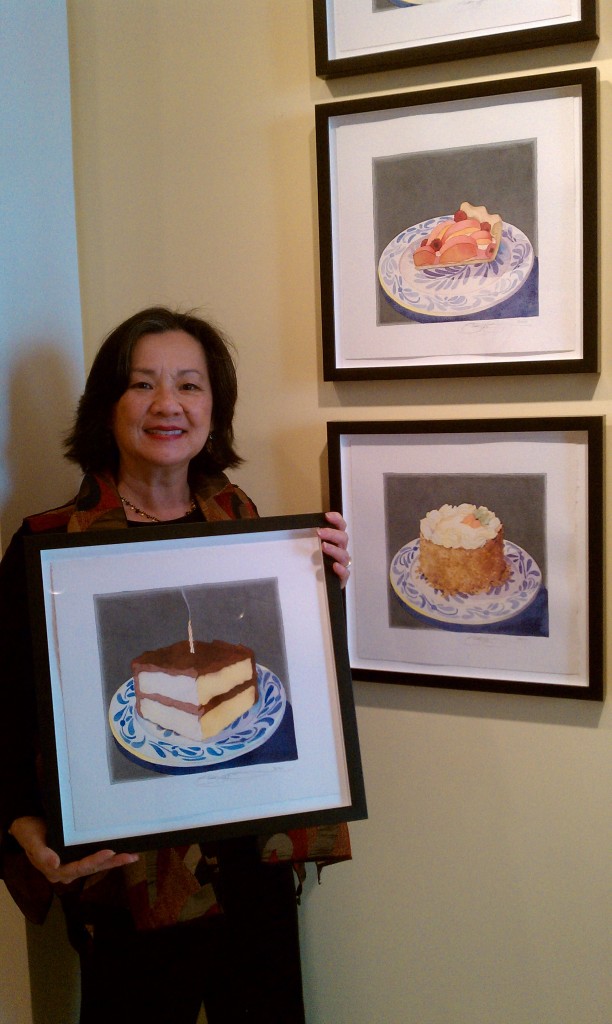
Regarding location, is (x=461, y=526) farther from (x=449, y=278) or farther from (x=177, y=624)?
(x=177, y=624)

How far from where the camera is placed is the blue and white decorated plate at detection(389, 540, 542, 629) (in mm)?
1346

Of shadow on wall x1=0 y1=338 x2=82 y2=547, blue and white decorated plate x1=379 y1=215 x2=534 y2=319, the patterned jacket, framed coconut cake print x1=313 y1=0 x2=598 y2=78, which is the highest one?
framed coconut cake print x1=313 y1=0 x2=598 y2=78

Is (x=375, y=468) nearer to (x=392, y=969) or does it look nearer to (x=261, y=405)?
(x=261, y=405)

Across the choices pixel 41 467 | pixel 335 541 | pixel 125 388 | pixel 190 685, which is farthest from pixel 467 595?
pixel 41 467

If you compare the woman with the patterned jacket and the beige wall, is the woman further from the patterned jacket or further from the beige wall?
the beige wall

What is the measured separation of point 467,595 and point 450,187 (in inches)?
26.5

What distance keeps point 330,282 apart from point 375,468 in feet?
1.08

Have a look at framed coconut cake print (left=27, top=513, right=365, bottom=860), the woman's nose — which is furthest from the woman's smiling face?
framed coconut cake print (left=27, top=513, right=365, bottom=860)

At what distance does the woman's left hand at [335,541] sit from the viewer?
3.73ft

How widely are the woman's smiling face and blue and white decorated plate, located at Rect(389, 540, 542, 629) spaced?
16.3 inches

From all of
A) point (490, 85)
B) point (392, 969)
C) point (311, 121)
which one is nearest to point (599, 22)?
point (490, 85)

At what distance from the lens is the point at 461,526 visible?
1378 mm

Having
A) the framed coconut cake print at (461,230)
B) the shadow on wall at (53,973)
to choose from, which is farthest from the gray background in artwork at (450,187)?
the shadow on wall at (53,973)

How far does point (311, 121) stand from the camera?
1.41 metres
